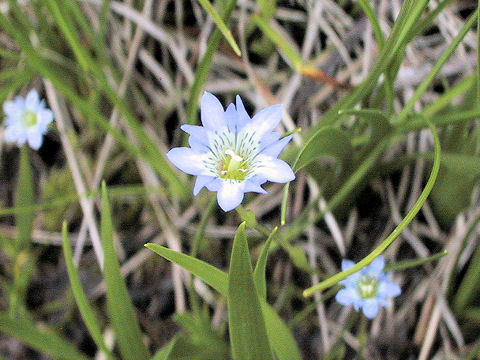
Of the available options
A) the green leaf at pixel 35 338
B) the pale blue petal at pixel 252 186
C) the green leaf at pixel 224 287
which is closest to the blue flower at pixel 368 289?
the green leaf at pixel 224 287

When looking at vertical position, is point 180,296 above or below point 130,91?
below

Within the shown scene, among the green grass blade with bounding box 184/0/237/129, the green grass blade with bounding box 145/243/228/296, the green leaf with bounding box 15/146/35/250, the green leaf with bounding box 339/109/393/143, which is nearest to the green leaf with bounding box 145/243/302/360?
the green grass blade with bounding box 145/243/228/296

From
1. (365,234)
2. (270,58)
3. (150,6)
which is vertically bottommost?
(365,234)

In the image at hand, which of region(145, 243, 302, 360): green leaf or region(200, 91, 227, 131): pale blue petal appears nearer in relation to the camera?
region(145, 243, 302, 360): green leaf

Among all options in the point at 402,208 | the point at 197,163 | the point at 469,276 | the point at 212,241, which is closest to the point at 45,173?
the point at 212,241

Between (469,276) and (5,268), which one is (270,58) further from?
(5,268)

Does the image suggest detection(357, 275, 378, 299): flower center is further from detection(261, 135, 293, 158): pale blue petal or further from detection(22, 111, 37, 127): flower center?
detection(22, 111, 37, 127): flower center

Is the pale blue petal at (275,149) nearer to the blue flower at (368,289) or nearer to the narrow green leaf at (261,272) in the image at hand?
the narrow green leaf at (261,272)
